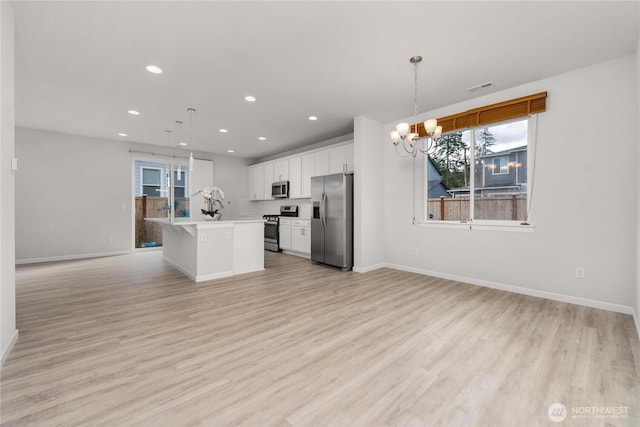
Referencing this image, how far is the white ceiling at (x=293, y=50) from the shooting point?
7.17ft

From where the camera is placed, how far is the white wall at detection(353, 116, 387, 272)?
183 inches

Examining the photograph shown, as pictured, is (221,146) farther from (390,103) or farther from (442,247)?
(442,247)

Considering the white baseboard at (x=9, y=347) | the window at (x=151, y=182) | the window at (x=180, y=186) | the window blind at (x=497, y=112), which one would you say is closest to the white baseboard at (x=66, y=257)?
the window at (x=151, y=182)

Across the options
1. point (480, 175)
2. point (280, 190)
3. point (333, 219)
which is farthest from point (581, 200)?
point (280, 190)

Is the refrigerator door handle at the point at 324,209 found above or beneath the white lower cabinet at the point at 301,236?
above

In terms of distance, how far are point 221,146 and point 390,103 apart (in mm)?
4595

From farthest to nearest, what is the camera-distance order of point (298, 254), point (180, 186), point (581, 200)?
point (180, 186), point (298, 254), point (581, 200)

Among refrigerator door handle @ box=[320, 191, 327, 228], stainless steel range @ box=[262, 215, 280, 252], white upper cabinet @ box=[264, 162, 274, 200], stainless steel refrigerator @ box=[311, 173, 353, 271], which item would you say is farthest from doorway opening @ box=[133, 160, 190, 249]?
refrigerator door handle @ box=[320, 191, 327, 228]

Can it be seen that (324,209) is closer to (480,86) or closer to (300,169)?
(300,169)

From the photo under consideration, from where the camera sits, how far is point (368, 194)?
477 centimetres

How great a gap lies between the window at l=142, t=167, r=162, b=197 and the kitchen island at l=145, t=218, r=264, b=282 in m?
3.00

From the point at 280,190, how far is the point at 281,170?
21.8 inches

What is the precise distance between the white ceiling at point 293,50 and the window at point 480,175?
627mm

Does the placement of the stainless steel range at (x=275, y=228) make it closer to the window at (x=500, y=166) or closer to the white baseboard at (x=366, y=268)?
the white baseboard at (x=366, y=268)
